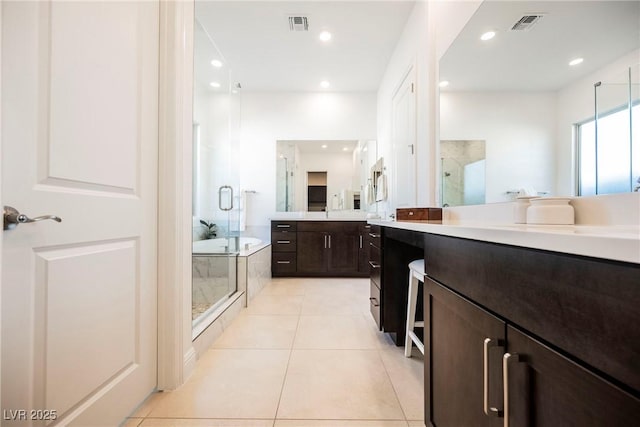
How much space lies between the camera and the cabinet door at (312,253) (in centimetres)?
389

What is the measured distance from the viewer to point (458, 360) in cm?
75

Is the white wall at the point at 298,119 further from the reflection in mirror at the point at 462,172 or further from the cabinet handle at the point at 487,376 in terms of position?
the cabinet handle at the point at 487,376

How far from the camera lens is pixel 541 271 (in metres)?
0.48

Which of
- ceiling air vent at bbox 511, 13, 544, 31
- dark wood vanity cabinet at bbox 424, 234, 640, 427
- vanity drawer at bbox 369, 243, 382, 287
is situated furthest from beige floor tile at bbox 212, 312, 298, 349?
ceiling air vent at bbox 511, 13, 544, 31

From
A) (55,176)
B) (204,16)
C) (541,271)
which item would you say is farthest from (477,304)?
(204,16)

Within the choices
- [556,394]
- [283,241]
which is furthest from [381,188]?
[556,394]

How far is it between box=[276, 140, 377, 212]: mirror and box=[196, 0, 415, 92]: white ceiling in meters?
0.89

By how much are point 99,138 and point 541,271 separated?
1395 millimetres

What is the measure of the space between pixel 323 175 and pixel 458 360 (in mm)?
3750

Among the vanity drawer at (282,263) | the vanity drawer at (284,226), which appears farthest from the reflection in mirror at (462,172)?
the vanity drawer at (282,263)

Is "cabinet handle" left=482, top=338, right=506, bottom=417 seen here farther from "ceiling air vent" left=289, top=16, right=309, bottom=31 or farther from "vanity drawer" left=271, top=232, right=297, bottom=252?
"vanity drawer" left=271, top=232, right=297, bottom=252

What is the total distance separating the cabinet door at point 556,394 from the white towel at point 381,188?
10.2 ft

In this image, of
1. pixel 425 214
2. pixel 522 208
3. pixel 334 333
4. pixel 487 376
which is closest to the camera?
pixel 487 376

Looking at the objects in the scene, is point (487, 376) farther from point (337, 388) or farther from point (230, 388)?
point (230, 388)
